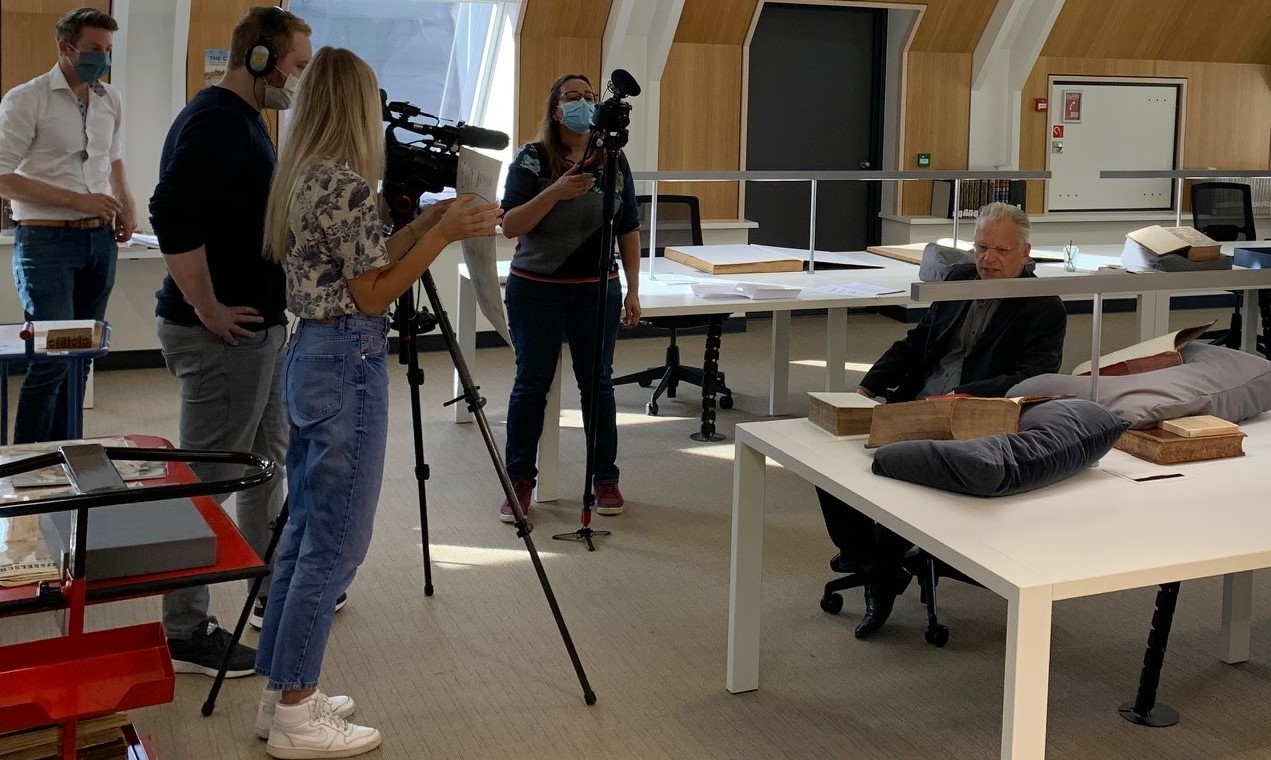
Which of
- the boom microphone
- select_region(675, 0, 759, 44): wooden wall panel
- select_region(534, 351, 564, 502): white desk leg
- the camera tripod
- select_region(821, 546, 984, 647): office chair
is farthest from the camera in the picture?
select_region(675, 0, 759, 44): wooden wall panel

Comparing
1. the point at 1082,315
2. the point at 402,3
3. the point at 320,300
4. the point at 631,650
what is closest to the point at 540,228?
the point at 631,650

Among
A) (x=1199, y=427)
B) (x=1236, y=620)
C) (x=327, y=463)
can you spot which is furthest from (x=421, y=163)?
(x=1236, y=620)

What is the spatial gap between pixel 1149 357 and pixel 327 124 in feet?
5.76

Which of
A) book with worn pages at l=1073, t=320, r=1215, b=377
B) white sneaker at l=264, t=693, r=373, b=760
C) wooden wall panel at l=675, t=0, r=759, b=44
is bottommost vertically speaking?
white sneaker at l=264, t=693, r=373, b=760

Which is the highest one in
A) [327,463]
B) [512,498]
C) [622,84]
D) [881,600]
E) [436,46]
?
[436,46]

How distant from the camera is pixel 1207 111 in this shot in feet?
28.5

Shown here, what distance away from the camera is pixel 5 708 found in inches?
63.2

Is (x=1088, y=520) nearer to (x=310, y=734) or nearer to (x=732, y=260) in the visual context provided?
(x=310, y=734)

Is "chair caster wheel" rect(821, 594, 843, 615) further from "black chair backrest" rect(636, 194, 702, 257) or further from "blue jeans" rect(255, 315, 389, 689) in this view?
"black chair backrest" rect(636, 194, 702, 257)

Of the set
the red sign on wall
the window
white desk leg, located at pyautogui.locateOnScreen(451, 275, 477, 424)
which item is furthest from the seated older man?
the red sign on wall

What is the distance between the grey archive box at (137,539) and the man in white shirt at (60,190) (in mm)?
2651

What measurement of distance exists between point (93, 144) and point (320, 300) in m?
2.42

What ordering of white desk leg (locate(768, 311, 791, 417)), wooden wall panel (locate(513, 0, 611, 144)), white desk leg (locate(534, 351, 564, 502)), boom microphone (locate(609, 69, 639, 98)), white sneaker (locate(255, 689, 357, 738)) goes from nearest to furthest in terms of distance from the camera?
white sneaker (locate(255, 689, 357, 738)), boom microphone (locate(609, 69, 639, 98)), white desk leg (locate(534, 351, 564, 502)), white desk leg (locate(768, 311, 791, 417)), wooden wall panel (locate(513, 0, 611, 144))

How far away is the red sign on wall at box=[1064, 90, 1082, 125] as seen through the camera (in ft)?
27.5
